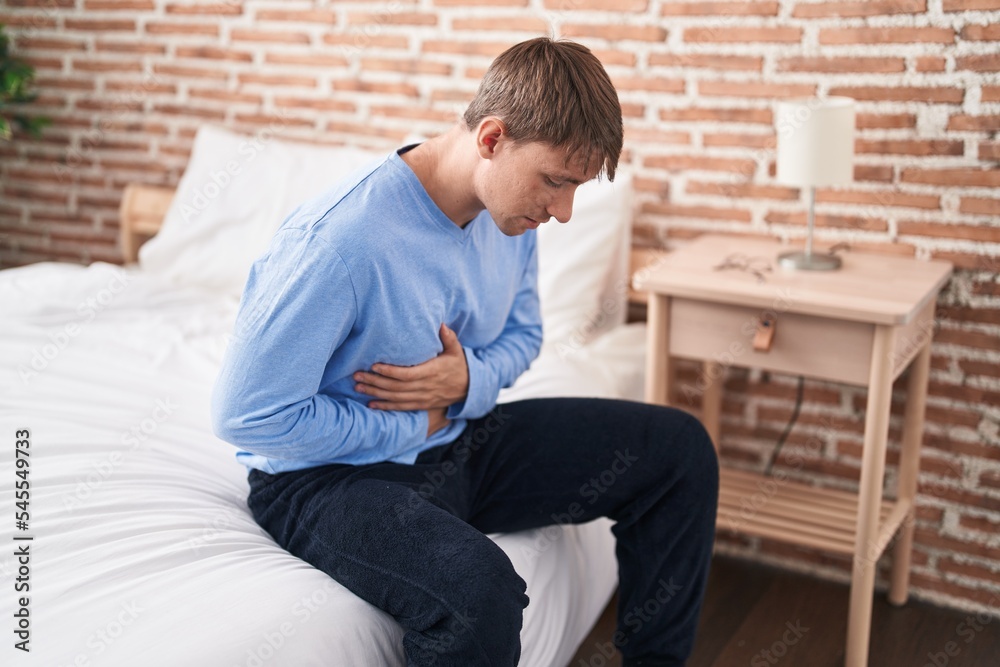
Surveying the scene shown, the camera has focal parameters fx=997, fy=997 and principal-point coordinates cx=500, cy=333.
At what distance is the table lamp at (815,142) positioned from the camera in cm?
185

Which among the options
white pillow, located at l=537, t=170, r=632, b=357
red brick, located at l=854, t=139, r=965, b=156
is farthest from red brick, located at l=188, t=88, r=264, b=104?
red brick, located at l=854, t=139, r=965, b=156

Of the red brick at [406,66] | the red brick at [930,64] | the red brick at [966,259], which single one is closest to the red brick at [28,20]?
the red brick at [406,66]

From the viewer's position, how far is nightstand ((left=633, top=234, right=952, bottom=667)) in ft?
5.78

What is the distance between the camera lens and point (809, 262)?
6.42ft

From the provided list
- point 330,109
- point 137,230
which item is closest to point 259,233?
point 330,109

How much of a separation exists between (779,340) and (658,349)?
0.23 m

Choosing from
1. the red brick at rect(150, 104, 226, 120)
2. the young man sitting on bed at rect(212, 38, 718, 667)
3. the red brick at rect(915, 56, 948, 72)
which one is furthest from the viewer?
the red brick at rect(150, 104, 226, 120)

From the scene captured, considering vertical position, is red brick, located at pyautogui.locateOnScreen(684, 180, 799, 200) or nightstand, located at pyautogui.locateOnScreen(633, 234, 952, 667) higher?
red brick, located at pyautogui.locateOnScreen(684, 180, 799, 200)

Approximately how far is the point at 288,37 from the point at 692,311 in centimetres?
146

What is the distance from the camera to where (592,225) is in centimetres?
223

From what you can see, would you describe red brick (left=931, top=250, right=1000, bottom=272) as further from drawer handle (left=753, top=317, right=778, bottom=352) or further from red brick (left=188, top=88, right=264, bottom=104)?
red brick (left=188, top=88, right=264, bottom=104)

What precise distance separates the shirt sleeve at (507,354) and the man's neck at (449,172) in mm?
232

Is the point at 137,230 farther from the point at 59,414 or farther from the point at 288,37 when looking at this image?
the point at 59,414

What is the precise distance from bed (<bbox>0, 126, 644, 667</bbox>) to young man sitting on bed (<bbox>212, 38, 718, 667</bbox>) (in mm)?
91
